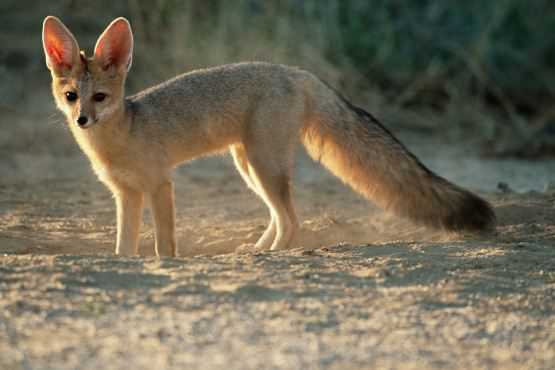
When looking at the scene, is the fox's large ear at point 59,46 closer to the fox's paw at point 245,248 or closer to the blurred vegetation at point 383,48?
the fox's paw at point 245,248

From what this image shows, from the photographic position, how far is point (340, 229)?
6.57 meters

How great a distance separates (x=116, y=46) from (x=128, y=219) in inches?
42.9

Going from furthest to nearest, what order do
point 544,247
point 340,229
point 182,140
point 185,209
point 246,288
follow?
point 185,209 < point 340,229 < point 182,140 < point 544,247 < point 246,288

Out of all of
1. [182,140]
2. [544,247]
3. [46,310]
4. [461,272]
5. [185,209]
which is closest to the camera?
[46,310]

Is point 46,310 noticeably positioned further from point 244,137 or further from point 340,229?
point 340,229

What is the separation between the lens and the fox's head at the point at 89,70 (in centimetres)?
544

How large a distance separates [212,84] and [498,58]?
6796mm

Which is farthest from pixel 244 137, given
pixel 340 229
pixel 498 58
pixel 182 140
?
pixel 498 58

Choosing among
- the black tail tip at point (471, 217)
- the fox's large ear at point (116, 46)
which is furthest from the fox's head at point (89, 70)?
the black tail tip at point (471, 217)

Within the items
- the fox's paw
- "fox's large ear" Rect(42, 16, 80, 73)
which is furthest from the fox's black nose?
the fox's paw

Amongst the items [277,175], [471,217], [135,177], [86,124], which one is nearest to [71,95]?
[86,124]

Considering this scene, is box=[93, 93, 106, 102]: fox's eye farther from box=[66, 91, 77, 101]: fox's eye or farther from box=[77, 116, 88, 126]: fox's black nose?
box=[77, 116, 88, 126]: fox's black nose

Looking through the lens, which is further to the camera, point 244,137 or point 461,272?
point 244,137

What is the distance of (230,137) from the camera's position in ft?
20.0
